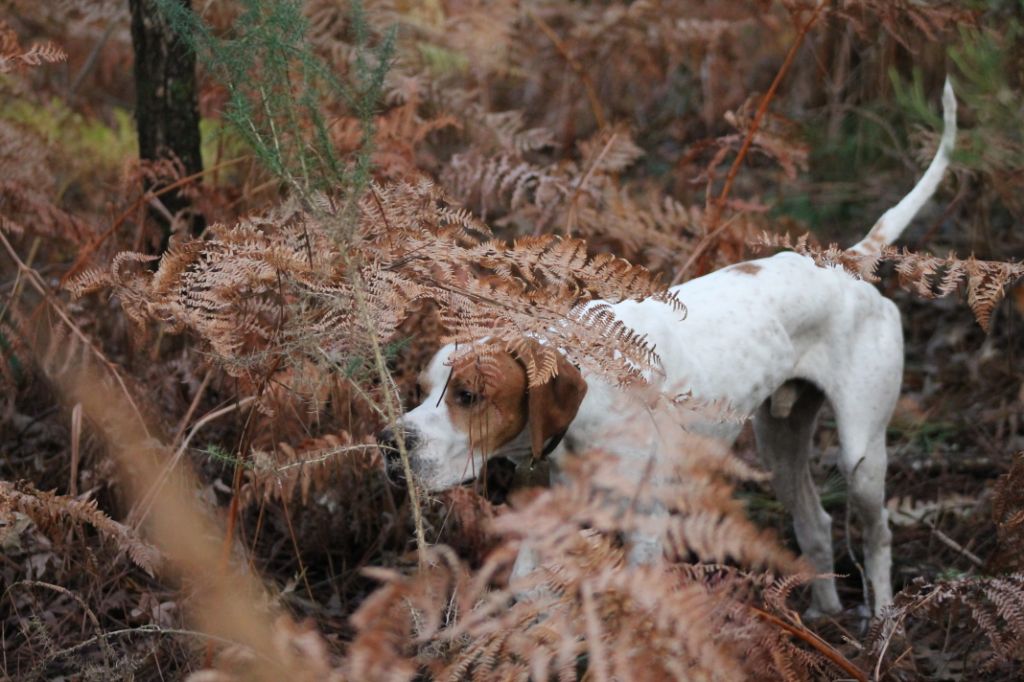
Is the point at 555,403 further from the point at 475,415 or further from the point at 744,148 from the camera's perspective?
the point at 744,148

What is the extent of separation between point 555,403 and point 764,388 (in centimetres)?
104

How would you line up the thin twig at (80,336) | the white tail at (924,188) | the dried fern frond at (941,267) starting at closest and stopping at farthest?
1. the dried fern frond at (941,267)
2. the thin twig at (80,336)
3. the white tail at (924,188)

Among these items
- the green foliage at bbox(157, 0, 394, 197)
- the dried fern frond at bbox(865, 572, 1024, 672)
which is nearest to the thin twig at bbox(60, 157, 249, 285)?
the green foliage at bbox(157, 0, 394, 197)

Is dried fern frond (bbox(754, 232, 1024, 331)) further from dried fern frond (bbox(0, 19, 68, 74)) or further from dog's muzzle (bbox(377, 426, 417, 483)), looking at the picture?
dried fern frond (bbox(0, 19, 68, 74))

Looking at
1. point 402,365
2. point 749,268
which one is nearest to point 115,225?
point 402,365

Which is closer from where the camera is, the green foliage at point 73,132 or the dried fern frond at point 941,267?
the dried fern frond at point 941,267

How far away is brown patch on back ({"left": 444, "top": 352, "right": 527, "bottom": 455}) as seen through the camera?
10.7ft

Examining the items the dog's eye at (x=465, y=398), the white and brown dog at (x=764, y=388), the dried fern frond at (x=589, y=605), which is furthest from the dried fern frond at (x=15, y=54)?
the dried fern frond at (x=589, y=605)

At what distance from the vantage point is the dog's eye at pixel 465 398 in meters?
3.32

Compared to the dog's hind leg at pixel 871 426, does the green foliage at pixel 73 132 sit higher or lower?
higher

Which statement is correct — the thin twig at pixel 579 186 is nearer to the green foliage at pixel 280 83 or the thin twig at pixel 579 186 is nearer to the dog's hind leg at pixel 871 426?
the dog's hind leg at pixel 871 426

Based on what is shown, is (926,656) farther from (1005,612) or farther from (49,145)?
(49,145)

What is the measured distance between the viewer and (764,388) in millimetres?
4031

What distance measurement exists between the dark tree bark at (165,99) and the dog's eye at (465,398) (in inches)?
67.3
